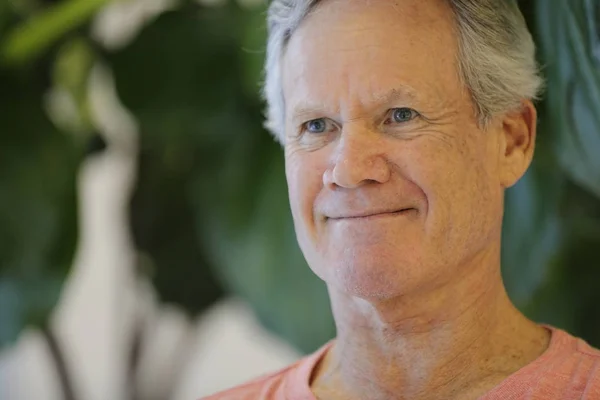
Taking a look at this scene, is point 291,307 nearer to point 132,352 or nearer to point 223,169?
point 223,169

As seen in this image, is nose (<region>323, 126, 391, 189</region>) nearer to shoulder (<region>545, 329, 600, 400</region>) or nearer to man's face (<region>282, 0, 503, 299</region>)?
man's face (<region>282, 0, 503, 299</region>)

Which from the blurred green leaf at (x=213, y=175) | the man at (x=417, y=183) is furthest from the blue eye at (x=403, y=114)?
the blurred green leaf at (x=213, y=175)

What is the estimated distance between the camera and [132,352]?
4.95 feet

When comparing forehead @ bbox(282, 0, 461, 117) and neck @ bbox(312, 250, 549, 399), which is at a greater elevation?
forehead @ bbox(282, 0, 461, 117)

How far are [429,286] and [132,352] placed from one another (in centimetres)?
→ 96

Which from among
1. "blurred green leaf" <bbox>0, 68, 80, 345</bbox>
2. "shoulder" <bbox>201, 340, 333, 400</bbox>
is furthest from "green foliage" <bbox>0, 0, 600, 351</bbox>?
"shoulder" <bbox>201, 340, 333, 400</bbox>

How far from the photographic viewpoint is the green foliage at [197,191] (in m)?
1.02

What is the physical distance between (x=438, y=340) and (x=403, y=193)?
5.1 inches

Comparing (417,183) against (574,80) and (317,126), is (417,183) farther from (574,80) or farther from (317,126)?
→ (574,80)

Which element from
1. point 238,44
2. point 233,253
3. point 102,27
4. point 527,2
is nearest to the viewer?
point 527,2

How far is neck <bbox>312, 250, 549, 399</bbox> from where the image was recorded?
674mm

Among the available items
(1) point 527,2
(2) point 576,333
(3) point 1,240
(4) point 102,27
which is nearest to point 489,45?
(1) point 527,2

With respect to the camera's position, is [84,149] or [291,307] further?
[84,149]

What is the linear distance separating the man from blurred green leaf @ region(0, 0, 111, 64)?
0.59m
